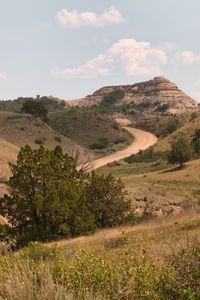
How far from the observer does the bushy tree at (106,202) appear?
28.1 metres

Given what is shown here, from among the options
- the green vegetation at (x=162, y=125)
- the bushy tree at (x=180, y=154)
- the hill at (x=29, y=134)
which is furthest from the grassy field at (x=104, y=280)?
the green vegetation at (x=162, y=125)

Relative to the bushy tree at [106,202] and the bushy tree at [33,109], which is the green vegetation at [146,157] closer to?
the bushy tree at [33,109]

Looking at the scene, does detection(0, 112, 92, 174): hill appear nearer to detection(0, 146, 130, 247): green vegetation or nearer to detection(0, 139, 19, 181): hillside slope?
detection(0, 139, 19, 181): hillside slope

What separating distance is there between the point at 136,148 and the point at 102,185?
76.2 metres

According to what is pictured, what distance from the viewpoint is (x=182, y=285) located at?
6.38 metres

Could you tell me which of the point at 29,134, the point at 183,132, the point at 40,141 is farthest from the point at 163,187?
the point at 183,132

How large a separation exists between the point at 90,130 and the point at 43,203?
308 ft

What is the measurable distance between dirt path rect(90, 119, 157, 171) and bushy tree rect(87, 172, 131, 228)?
41059mm

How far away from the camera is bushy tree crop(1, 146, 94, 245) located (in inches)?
919

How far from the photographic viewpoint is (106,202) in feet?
93.8

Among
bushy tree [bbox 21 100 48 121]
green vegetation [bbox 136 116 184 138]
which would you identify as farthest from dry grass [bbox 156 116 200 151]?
bushy tree [bbox 21 100 48 121]

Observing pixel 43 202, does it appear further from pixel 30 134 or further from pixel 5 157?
pixel 30 134

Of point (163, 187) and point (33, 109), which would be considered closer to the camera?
point (163, 187)

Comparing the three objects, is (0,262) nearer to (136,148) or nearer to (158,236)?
(158,236)
